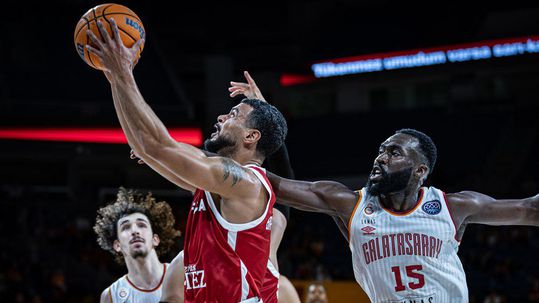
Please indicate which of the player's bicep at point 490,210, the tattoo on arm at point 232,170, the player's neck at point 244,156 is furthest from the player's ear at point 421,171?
the tattoo on arm at point 232,170

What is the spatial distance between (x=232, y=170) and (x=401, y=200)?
1369 millimetres

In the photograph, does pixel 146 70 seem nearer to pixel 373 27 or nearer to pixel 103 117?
pixel 103 117

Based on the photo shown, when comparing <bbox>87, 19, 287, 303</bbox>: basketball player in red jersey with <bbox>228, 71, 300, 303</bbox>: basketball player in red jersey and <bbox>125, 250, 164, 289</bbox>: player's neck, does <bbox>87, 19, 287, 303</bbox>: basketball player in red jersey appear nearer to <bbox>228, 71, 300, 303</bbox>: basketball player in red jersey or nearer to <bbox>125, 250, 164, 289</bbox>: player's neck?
<bbox>228, 71, 300, 303</bbox>: basketball player in red jersey

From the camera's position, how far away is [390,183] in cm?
440

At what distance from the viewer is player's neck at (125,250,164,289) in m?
5.78

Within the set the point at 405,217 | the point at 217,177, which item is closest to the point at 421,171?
the point at 405,217

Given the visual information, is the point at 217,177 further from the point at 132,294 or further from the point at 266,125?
the point at 132,294

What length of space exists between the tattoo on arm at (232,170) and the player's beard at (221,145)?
0.24 meters

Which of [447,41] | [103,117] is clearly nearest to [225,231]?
[103,117]

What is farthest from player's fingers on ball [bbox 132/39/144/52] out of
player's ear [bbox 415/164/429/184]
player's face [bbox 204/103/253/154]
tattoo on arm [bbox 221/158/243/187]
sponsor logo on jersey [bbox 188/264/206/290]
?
player's ear [bbox 415/164/429/184]

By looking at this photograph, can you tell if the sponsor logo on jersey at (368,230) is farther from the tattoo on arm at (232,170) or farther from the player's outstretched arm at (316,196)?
the tattoo on arm at (232,170)

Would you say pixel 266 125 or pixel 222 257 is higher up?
pixel 266 125

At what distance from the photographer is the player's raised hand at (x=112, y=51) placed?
10.8ft

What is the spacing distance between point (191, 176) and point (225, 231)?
1.22 ft
